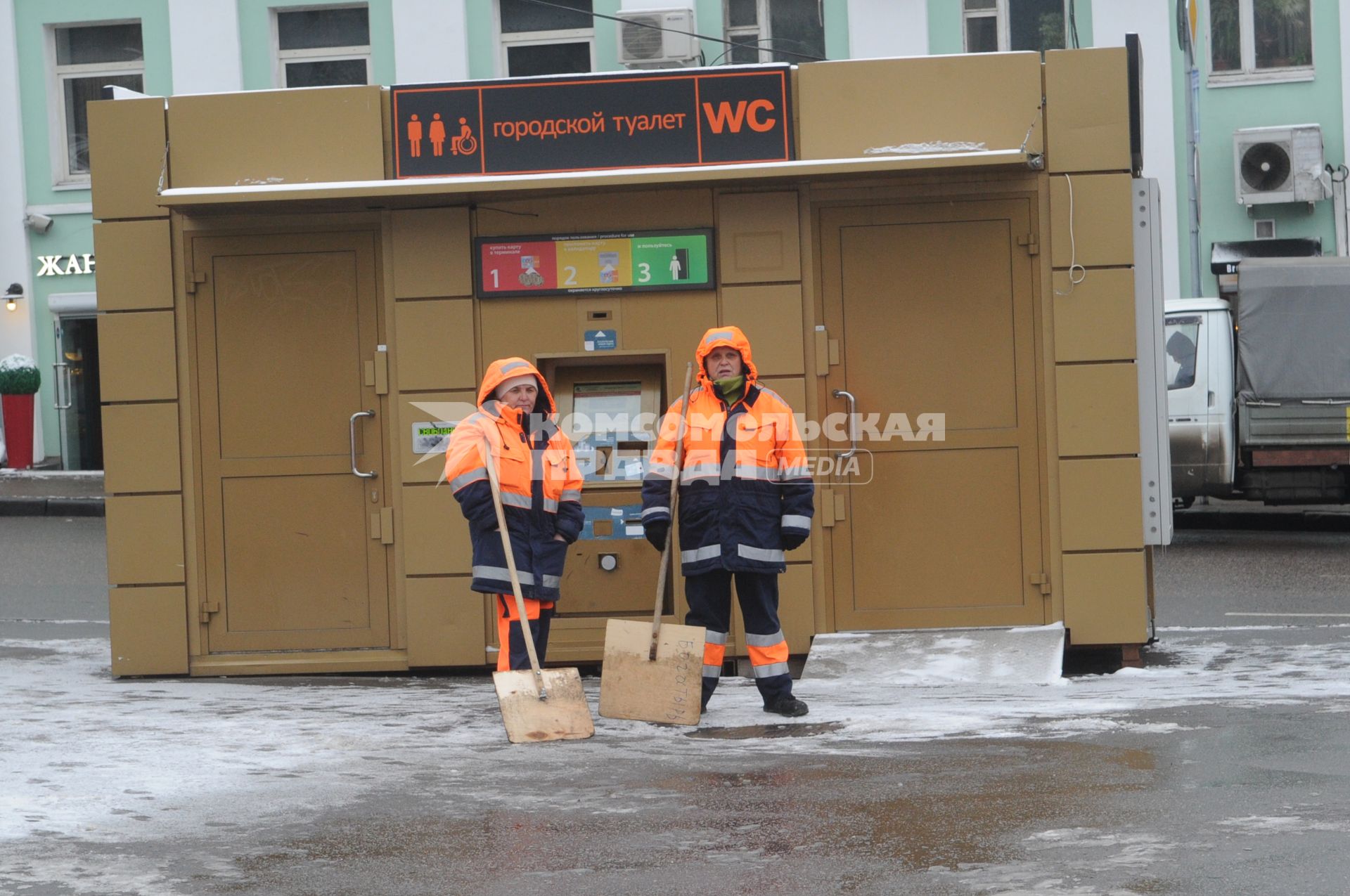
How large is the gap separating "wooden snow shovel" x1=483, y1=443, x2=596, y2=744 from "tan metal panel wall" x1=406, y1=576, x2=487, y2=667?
1797 millimetres

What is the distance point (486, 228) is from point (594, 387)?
3.26 ft

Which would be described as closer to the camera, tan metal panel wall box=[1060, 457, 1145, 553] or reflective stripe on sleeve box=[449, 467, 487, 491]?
reflective stripe on sleeve box=[449, 467, 487, 491]

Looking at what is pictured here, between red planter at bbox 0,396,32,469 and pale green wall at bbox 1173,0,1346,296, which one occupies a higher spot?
pale green wall at bbox 1173,0,1346,296

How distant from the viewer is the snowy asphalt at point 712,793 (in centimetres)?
464

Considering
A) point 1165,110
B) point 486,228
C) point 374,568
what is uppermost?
point 1165,110

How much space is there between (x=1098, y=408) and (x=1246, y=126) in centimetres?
1286

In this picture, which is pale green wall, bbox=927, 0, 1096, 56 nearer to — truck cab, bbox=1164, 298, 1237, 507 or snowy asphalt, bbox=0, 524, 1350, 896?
truck cab, bbox=1164, 298, 1237, 507

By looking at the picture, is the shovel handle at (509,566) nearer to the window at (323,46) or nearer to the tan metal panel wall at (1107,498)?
the tan metal panel wall at (1107,498)

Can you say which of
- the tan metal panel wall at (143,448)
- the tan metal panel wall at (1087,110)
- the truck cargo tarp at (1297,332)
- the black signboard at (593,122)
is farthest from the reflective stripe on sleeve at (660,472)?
the truck cargo tarp at (1297,332)

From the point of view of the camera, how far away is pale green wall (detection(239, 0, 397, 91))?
20.2m

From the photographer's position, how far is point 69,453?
2105 cm

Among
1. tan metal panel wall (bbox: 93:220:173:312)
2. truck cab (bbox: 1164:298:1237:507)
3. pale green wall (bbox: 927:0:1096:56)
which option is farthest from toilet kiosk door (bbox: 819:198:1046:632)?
pale green wall (bbox: 927:0:1096:56)

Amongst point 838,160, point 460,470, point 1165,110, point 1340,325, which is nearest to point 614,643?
point 460,470

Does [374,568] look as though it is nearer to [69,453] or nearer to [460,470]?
[460,470]
